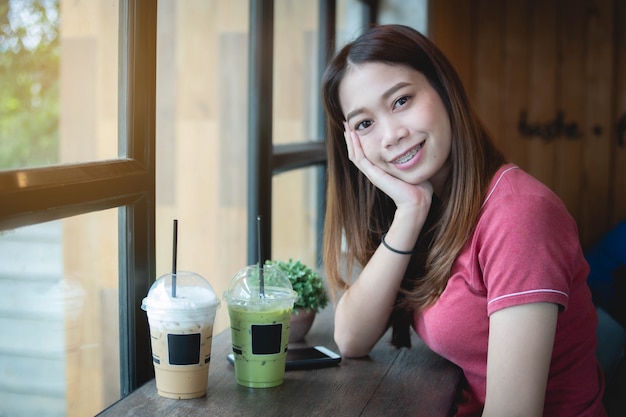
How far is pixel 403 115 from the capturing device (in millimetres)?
1589

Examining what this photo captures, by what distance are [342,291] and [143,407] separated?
0.72 meters

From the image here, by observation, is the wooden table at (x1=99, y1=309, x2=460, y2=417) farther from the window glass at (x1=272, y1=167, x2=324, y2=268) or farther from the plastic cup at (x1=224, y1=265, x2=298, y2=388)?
the window glass at (x1=272, y1=167, x2=324, y2=268)

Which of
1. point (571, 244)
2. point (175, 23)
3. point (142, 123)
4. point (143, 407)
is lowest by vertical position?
point (143, 407)

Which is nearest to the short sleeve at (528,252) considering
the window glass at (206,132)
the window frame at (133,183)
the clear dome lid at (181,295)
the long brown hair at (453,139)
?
the long brown hair at (453,139)

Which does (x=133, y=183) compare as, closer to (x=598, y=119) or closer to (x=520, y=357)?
(x=520, y=357)

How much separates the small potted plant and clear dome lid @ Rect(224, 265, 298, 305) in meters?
0.26

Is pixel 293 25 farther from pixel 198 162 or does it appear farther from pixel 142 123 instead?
pixel 142 123

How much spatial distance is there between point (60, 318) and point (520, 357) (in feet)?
2.69

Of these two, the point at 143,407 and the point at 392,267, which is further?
the point at 392,267

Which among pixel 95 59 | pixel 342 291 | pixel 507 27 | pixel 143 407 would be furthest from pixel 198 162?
pixel 507 27

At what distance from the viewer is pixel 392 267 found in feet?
5.42

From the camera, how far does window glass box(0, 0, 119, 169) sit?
112cm

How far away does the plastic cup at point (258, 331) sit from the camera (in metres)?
1.40

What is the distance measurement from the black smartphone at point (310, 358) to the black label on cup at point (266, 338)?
161 millimetres
